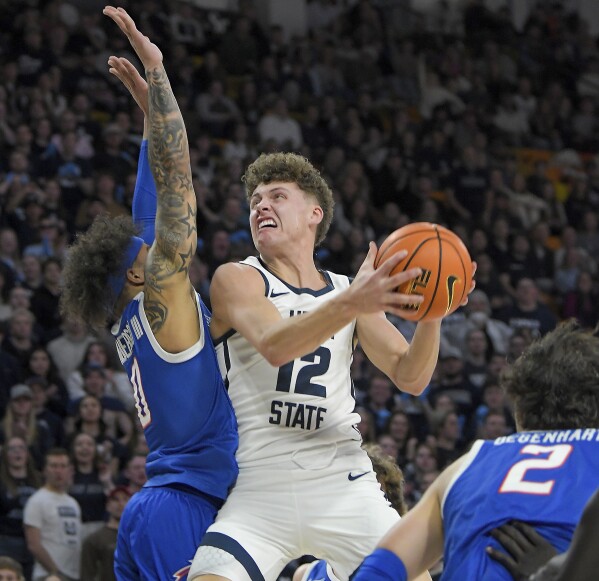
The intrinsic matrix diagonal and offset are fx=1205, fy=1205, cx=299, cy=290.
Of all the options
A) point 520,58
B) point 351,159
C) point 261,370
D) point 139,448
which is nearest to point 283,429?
point 261,370

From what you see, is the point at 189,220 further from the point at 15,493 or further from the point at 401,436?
the point at 401,436

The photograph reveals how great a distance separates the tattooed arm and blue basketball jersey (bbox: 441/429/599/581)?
1631mm

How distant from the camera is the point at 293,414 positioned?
454cm

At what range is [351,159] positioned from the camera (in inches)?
584

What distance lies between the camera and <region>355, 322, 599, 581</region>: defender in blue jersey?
3.04 metres

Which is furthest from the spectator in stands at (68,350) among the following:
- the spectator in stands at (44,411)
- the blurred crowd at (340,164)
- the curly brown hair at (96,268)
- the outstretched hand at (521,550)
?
the outstretched hand at (521,550)

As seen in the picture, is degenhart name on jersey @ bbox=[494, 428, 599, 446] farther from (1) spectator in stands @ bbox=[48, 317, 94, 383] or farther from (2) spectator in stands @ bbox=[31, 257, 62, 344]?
(2) spectator in stands @ bbox=[31, 257, 62, 344]

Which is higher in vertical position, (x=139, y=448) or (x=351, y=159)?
(x=351, y=159)

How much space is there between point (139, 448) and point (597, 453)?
6.75 metres

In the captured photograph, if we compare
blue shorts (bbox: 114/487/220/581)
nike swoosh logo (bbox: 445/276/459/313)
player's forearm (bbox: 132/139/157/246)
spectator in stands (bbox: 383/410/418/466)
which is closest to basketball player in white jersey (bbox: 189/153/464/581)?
blue shorts (bbox: 114/487/220/581)

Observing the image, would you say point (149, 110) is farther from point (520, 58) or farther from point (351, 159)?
point (520, 58)

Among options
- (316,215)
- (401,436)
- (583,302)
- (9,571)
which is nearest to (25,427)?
(9,571)

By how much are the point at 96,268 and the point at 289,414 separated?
3.17ft

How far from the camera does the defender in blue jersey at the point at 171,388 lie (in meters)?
4.49
